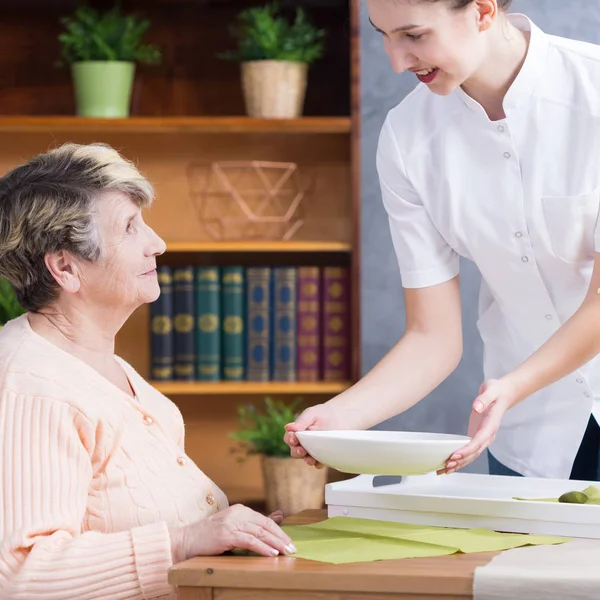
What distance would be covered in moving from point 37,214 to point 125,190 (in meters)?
0.16

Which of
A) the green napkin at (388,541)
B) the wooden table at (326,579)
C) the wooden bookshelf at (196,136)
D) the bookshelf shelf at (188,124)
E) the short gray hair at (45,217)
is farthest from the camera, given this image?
the wooden bookshelf at (196,136)

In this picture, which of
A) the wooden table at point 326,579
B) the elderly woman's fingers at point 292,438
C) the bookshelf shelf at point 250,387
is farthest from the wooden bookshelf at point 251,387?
the wooden table at point 326,579

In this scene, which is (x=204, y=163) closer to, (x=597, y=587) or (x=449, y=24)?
(x=449, y=24)

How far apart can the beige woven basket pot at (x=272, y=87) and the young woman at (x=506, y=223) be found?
47.5 inches

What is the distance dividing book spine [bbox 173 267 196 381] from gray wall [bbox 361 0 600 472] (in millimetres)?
534

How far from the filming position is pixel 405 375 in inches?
Result: 75.6

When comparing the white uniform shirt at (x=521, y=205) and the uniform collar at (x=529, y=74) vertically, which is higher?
the uniform collar at (x=529, y=74)

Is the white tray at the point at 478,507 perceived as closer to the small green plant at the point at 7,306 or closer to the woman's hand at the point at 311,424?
the woman's hand at the point at 311,424

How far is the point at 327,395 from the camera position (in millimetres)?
3355

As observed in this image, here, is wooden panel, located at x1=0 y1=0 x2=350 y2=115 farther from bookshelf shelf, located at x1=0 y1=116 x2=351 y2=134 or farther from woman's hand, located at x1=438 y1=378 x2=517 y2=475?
woman's hand, located at x1=438 y1=378 x2=517 y2=475

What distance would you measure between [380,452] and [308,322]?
1.87m

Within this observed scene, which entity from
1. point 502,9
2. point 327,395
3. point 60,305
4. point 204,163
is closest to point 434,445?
point 60,305

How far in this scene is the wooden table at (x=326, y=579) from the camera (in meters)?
1.19

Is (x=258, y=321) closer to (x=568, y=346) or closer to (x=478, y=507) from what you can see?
(x=568, y=346)
